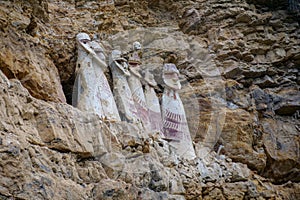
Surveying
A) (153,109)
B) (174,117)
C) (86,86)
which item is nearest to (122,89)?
(153,109)

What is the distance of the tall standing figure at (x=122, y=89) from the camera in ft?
16.2

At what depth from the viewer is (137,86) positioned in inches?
215

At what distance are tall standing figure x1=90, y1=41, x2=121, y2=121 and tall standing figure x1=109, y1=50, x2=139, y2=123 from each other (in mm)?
121

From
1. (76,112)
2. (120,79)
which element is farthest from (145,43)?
(76,112)

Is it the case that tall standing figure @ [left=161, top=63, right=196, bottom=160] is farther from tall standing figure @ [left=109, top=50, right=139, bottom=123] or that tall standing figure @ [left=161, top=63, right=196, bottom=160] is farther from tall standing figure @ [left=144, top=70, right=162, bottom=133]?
tall standing figure @ [left=109, top=50, right=139, bottom=123]

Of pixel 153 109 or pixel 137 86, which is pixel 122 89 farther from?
pixel 153 109

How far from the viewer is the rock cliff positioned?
320 centimetres

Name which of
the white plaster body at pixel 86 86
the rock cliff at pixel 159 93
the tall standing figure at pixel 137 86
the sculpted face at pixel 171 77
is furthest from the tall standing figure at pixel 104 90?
the sculpted face at pixel 171 77

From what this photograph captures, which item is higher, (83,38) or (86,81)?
→ (83,38)

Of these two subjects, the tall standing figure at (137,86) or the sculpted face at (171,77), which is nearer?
the tall standing figure at (137,86)

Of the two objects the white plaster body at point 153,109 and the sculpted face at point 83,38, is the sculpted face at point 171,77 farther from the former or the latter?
the sculpted face at point 83,38

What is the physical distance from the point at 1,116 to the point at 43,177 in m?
0.45

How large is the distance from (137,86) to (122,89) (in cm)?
31

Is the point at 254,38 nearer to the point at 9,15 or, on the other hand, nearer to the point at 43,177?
the point at 9,15
